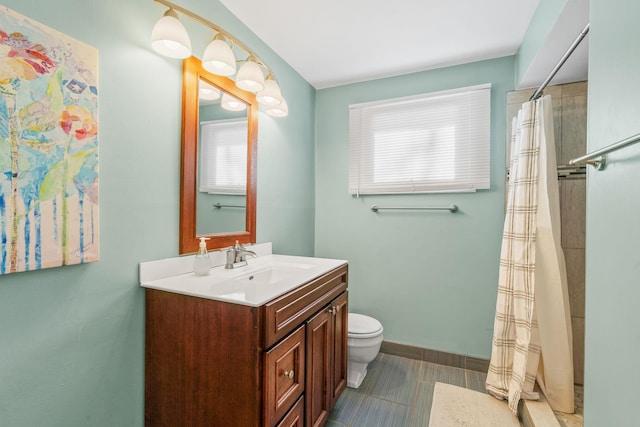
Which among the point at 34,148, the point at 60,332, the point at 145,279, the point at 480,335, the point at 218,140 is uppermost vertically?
the point at 218,140

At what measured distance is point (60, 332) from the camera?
97 cm

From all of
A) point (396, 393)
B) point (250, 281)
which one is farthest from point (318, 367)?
point (396, 393)

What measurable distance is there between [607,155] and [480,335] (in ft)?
5.70

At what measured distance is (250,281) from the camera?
4.91 feet

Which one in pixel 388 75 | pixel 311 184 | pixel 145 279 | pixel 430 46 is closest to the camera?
pixel 145 279

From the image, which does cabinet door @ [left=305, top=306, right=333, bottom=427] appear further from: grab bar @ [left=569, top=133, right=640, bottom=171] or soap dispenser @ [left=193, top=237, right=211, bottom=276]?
grab bar @ [left=569, top=133, right=640, bottom=171]

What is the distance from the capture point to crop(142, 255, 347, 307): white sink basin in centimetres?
108

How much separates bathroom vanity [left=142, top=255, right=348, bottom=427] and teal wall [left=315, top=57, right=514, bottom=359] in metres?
1.14

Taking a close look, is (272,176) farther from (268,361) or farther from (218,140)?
(268,361)

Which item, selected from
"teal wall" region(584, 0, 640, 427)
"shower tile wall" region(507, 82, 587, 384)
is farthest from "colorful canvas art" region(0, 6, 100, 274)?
"shower tile wall" region(507, 82, 587, 384)

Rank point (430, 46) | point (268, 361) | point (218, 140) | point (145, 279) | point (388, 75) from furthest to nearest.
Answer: point (388, 75) < point (430, 46) < point (218, 140) < point (145, 279) < point (268, 361)

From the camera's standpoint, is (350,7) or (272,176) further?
(272,176)

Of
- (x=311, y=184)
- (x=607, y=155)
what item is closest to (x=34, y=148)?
(x=607, y=155)

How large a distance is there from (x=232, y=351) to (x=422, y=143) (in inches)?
79.4
